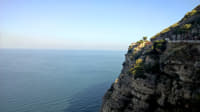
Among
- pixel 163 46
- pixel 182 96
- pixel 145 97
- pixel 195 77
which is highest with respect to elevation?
pixel 163 46

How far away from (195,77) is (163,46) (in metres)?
10.7

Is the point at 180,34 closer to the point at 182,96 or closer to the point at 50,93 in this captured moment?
the point at 182,96

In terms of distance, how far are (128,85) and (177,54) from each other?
1424 cm

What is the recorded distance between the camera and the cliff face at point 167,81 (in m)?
20.2

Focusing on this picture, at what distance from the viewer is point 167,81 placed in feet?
76.9

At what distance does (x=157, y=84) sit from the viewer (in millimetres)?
24578

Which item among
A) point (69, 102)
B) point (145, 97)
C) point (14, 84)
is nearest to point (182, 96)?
point (145, 97)

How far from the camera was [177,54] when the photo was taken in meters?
22.8

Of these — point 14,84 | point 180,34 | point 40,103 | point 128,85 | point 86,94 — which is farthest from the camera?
point 14,84

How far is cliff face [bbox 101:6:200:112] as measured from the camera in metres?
20.2

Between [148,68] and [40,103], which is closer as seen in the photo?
[148,68]

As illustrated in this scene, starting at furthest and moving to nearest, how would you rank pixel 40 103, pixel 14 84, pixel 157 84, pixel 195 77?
1. pixel 14 84
2. pixel 40 103
3. pixel 157 84
4. pixel 195 77

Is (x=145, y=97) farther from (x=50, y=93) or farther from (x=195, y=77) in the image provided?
(x=50, y=93)

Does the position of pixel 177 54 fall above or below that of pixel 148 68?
above
